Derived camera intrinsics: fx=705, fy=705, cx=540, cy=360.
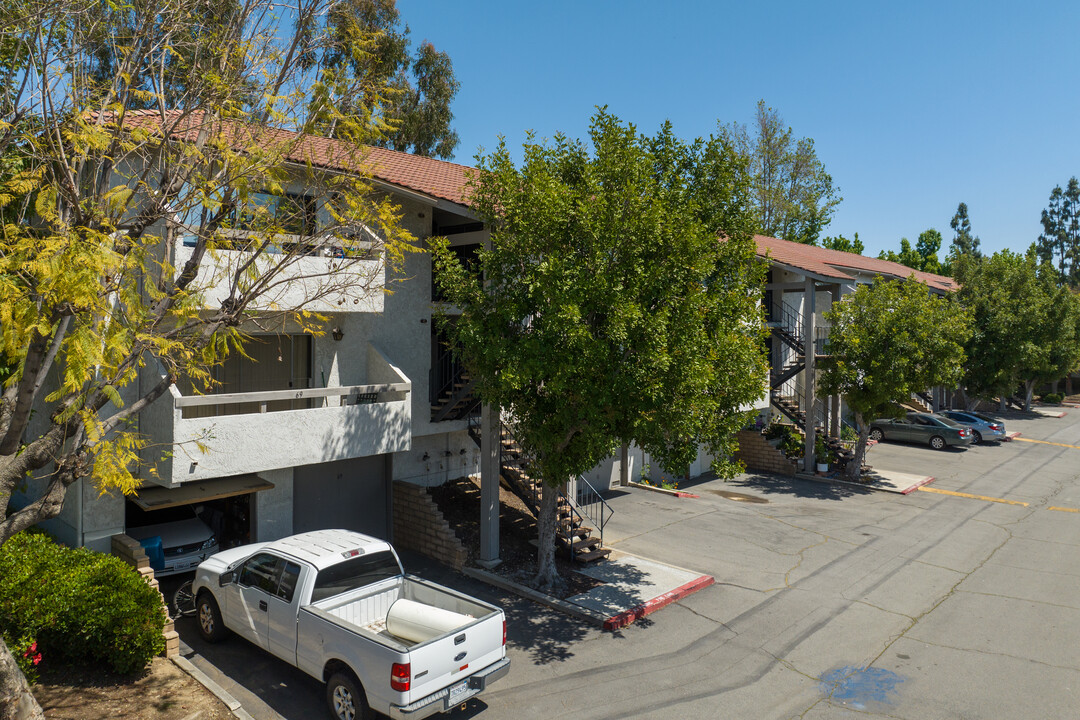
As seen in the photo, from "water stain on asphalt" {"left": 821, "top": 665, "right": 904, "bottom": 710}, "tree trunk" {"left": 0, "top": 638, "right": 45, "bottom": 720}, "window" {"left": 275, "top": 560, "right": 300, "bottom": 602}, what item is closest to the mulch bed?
"water stain on asphalt" {"left": 821, "top": 665, "right": 904, "bottom": 710}

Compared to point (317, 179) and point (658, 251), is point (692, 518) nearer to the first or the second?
point (658, 251)

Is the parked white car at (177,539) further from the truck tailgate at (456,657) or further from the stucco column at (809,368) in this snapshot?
the stucco column at (809,368)

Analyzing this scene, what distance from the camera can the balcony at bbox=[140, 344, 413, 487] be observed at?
10297mm

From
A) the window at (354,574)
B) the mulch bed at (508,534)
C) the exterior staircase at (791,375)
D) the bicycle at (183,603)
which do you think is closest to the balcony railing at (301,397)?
the bicycle at (183,603)

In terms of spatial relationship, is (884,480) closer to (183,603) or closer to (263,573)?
(263,573)

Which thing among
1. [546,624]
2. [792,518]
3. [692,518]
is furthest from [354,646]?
[792,518]

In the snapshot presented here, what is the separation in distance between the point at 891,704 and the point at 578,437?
18.2 feet

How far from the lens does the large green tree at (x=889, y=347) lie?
20.6 m

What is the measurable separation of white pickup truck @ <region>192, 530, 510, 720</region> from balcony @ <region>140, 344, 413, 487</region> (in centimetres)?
147

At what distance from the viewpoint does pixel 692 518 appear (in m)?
17.7

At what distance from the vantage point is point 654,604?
39.3ft

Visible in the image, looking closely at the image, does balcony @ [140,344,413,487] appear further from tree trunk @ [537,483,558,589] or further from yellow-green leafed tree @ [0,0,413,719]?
tree trunk @ [537,483,558,589]

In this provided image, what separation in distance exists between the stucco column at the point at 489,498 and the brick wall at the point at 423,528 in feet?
1.71

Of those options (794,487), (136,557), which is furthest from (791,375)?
(136,557)
